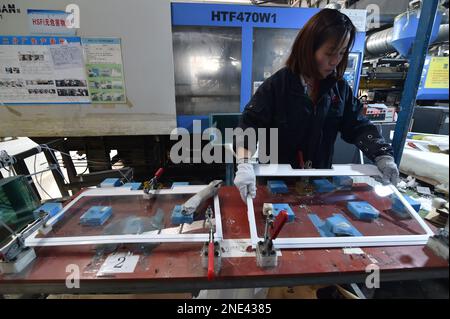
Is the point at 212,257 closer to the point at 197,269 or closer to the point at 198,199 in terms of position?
the point at 197,269

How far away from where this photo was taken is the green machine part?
939 millimetres

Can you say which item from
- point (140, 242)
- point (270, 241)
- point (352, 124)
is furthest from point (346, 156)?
point (140, 242)

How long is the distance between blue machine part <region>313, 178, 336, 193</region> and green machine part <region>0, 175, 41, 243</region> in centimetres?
127

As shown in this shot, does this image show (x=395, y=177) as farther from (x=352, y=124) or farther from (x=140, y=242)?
(x=140, y=242)

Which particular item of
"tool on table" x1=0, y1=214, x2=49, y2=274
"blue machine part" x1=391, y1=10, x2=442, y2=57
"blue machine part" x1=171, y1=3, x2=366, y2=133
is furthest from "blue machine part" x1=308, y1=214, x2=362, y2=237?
"blue machine part" x1=391, y1=10, x2=442, y2=57

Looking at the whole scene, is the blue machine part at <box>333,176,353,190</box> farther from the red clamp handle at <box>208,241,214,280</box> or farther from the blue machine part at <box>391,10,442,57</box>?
the blue machine part at <box>391,10,442,57</box>

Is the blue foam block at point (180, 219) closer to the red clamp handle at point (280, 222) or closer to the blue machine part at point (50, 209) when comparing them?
the red clamp handle at point (280, 222)

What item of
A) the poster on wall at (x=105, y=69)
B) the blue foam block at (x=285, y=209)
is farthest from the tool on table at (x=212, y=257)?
the poster on wall at (x=105, y=69)

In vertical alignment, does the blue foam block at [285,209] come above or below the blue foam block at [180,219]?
above

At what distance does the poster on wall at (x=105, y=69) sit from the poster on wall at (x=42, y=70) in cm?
5

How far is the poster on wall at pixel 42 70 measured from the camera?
160 cm

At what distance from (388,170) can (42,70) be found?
2268 mm

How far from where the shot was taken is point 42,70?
5.44 feet

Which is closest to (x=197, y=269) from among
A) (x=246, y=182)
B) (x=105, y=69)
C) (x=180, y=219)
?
(x=180, y=219)
